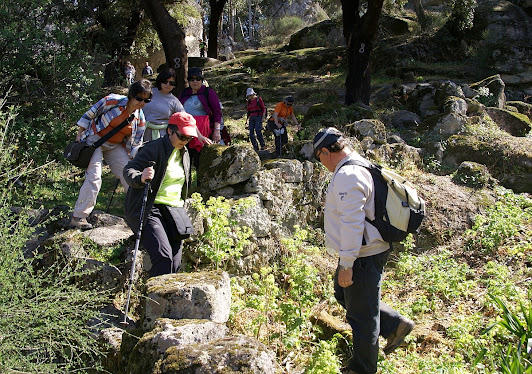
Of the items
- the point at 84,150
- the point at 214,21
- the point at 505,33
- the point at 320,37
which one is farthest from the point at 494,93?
the point at 214,21

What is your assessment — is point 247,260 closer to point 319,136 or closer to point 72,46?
point 319,136

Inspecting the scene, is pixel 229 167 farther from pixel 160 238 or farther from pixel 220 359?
pixel 220 359

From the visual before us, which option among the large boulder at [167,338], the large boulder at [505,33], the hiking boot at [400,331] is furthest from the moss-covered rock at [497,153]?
the large boulder at [505,33]

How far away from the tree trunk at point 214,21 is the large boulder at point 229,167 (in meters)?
18.3

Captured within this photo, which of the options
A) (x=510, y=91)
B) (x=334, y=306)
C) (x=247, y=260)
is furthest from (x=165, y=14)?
(x=510, y=91)

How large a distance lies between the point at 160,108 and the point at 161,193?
5.79ft

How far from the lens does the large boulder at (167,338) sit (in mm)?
3035

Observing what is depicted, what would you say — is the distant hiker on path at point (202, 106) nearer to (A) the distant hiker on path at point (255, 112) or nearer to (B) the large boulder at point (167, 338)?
(A) the distant hiker on path at point (255, 112)

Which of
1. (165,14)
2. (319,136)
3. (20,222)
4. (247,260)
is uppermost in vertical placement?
(165,14)

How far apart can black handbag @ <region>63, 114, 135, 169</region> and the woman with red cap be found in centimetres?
99

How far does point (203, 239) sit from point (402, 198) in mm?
2264

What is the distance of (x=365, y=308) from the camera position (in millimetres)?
3598

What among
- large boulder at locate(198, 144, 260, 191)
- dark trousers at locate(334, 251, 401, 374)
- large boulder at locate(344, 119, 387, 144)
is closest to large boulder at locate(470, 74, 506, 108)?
large boulder at locate(344, 119, 387, 144)

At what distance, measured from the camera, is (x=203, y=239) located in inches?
203
